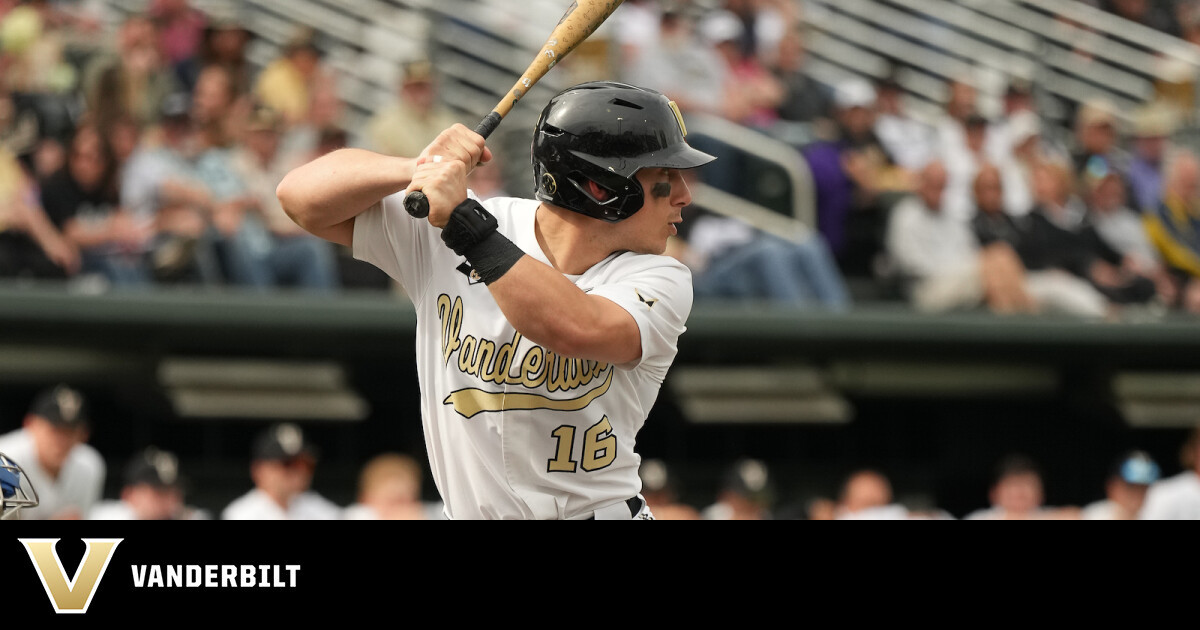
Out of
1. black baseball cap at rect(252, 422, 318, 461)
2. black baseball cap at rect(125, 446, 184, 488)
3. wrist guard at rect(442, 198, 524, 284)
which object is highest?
black baseball cap at rect(252, 422, 318, 461)

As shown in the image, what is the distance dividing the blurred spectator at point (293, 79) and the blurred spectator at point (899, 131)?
355cm

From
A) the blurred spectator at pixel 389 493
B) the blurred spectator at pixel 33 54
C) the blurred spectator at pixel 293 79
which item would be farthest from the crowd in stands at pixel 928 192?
the blurred spectator at pixel 33 54

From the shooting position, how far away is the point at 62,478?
706 cm

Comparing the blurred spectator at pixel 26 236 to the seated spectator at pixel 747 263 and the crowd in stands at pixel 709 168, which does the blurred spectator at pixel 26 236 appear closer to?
the crowd in stands at pixel 709 168

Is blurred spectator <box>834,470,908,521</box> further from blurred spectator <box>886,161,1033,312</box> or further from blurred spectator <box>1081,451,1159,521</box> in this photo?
blurred spectator <box>886,161,1033,312</box>

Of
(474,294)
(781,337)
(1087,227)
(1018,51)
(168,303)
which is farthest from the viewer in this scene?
(1018,51)

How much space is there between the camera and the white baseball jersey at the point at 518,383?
325cm

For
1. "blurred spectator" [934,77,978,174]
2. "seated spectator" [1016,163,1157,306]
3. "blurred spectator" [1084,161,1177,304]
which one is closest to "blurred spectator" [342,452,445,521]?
"seated spectator" [1016,163,1157,306]

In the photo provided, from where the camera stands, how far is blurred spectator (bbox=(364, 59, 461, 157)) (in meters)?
8.61

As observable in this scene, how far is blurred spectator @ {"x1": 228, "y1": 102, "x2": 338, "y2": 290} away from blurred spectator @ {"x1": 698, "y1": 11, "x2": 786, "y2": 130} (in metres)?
2.79
